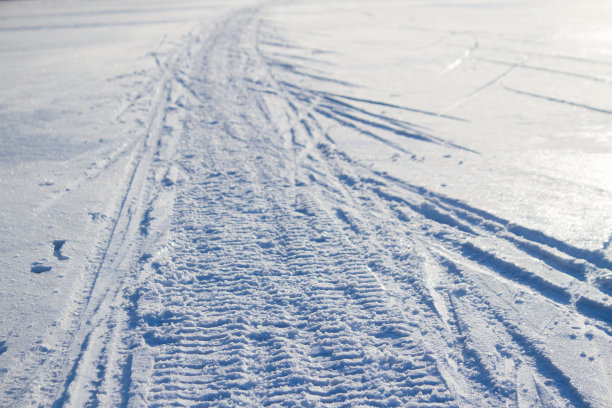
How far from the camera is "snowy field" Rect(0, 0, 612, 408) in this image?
2.49m

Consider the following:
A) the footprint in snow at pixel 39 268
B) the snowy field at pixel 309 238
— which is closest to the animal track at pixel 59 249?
the snowy field at pixel 309 238

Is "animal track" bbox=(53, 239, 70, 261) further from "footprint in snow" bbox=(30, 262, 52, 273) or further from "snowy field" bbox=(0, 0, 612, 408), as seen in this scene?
"footprint in snow" bbox=(30, 262, 52, 273)

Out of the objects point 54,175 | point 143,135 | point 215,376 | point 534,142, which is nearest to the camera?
point 215,376

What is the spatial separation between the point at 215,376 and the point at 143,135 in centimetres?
399

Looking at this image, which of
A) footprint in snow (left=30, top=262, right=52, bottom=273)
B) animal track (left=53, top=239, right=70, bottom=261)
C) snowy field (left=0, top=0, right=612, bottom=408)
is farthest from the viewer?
animal track (left=53, top=239, right=70, bottom=261)

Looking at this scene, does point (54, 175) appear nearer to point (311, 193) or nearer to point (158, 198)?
point (158, 198)

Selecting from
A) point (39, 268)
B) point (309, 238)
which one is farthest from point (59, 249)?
point (309, 238)

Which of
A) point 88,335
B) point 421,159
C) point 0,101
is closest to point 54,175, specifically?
point 88,335

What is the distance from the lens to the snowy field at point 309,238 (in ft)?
8.17

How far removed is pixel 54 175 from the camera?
4695 millimetres

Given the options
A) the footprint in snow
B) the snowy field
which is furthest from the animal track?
the footprint in snow

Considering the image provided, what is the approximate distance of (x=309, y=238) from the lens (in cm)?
360

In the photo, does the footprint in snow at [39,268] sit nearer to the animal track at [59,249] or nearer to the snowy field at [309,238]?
the snowy field at [309,238]

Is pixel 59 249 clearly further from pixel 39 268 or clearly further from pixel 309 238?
pixel 309 238
